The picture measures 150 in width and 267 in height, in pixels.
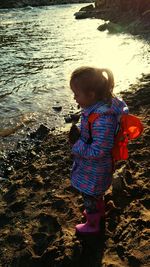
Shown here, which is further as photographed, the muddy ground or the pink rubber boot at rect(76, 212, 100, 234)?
the pink rubber boot at rect(76, 212, 100, 234)

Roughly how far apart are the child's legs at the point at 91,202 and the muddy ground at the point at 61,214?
13.4 inches

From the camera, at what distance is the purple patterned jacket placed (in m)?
4.21

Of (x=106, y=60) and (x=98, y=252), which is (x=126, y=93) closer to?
(x=106, y=60)

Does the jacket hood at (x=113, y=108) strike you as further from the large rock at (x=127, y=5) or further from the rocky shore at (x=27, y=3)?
the rocky shore at (x=27, y=3)

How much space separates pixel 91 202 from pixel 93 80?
1.53 metres

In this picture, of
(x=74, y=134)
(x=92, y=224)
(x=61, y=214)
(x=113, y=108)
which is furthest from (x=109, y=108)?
(x=61, y=214)

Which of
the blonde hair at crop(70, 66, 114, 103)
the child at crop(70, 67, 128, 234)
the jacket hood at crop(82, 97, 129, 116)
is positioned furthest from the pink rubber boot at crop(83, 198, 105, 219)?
the blonde hair at crop(70, 66, 114, 103)

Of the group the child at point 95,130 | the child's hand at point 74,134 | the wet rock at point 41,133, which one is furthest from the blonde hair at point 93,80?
the wet rock at point 41,133

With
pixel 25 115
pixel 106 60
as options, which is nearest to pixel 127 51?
pixel 106 60

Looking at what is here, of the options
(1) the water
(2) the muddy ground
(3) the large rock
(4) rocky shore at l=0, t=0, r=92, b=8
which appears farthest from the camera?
(4) rocky shore at l=0, t=0, r=92, b=8

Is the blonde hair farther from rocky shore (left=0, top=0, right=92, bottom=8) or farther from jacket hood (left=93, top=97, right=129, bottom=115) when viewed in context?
rocky shore (left=0, top=0, right=92, bottom=8)

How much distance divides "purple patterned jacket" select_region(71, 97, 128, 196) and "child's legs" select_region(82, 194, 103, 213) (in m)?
0.13

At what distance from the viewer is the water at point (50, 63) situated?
439 inches

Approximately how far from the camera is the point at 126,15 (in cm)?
3042
